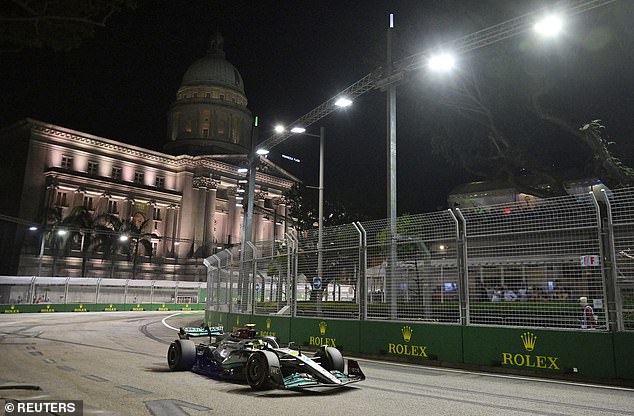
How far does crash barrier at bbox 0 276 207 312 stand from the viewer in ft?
134

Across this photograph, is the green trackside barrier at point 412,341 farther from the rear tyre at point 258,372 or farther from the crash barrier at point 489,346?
the rear tyre at point 258,372

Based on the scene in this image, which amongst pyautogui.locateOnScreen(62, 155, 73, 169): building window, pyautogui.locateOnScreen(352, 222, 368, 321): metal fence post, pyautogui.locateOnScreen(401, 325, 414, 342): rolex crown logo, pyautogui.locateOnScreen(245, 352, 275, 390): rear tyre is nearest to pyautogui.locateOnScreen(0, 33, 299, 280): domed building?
pyautogui.locateOnScreen(62, 155, 73, 169): building window

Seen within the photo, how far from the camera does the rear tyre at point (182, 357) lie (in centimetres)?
1000

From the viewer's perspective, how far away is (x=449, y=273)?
39.7 ft

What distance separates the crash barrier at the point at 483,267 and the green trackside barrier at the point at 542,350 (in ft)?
0.95

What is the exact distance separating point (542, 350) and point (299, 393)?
5.34 meters

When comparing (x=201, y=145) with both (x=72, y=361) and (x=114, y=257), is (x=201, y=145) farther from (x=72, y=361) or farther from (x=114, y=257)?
(x=72, y=361)

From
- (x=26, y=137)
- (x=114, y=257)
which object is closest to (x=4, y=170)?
(x=26, y=137)

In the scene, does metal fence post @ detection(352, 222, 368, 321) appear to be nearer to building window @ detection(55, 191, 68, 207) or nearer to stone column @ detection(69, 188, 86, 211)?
building window @ detection(55, 191, 68, 207)

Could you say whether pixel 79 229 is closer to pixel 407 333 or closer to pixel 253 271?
pixel 253 271

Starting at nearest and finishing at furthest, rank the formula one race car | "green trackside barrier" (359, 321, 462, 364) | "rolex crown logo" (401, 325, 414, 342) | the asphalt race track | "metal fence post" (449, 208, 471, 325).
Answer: the asphalt race track < the formula one race car < "metal fence post" (449, 208, 471, 325) < "green trackside barrier" (359, 321, 462, 364) < "rolex crown logo" (401, 325, 414, 342)

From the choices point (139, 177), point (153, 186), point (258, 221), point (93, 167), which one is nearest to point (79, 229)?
point (93, 167)

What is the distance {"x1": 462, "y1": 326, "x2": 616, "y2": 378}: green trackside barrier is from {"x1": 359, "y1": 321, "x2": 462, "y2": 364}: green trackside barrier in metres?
0.36

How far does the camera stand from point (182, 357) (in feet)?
32.7
